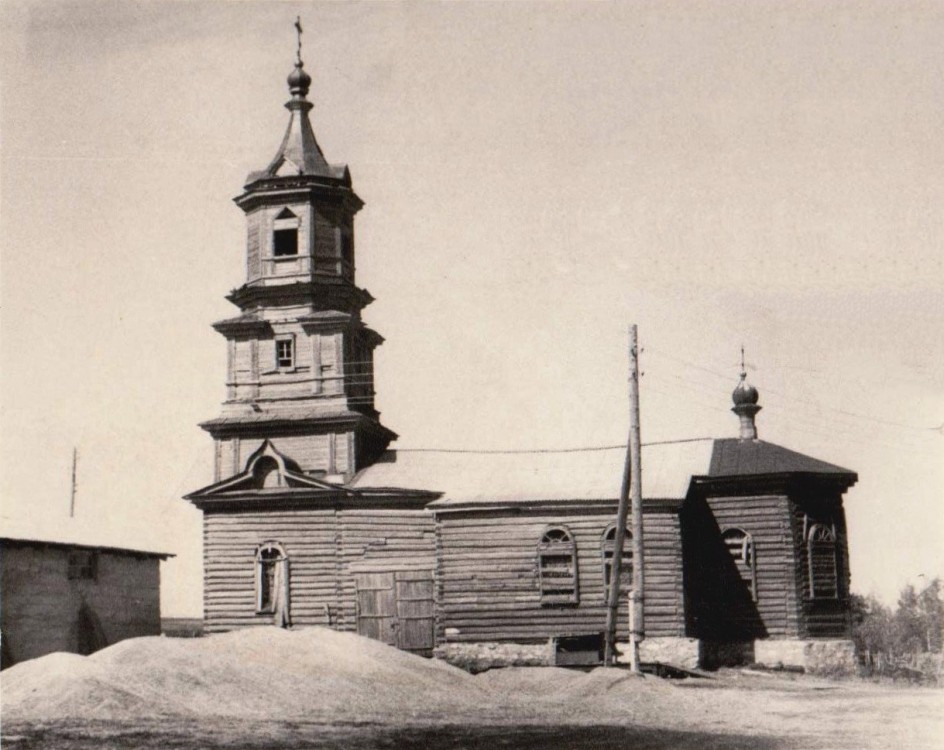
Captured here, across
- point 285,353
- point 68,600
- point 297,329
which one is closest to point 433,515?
point 285,353

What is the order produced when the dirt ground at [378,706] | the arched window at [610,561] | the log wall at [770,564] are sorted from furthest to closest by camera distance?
the log wall at [770,564] → the arched window at [610,561] → the dirt ground at [378,706]

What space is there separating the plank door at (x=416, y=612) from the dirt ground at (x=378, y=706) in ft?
30.0

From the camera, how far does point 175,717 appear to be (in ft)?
63.0

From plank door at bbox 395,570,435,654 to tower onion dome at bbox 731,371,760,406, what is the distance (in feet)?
33.0

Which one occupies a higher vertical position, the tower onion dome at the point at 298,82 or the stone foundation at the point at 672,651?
the tower onion dome at the point at 298,82

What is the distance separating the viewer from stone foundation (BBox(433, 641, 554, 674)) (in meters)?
33.4

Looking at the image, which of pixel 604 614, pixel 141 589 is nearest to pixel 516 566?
pixel 604 614

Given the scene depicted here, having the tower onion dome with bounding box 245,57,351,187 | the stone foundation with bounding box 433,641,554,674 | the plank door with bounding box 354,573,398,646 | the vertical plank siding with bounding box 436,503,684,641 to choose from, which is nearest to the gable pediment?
the plank door with bounding box 354,573,398,646

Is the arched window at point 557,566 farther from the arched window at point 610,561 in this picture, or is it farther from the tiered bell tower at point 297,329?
the tiered bell tower at point 297,329

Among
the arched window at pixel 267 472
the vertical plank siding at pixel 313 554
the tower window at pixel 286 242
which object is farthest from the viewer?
the tower window at pixel 286 242

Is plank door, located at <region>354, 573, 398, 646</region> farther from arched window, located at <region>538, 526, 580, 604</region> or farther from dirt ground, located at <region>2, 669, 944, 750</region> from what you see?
dirt ground, located at <region>2, 669, 944, 750</region>

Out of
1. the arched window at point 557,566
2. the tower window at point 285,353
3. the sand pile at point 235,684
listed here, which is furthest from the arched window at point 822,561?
the tower window at point 285,353

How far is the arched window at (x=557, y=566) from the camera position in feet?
111

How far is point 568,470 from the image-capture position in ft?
119
